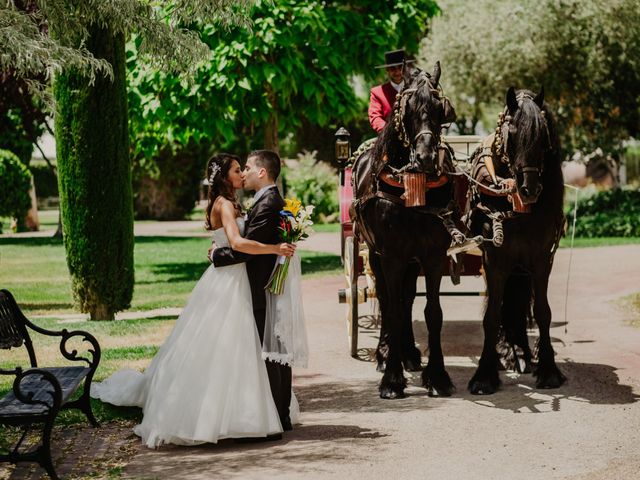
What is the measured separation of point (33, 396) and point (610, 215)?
78.1ft

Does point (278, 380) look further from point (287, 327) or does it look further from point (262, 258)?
point (262, 258)

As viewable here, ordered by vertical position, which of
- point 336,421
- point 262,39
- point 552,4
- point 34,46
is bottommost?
point 336,421

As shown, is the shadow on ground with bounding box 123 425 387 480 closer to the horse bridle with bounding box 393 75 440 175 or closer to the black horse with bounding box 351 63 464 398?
the black horse with bounding box 351 63 464 398

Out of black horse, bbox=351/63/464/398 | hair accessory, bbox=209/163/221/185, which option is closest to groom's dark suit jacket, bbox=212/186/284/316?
hair accessory, bbox=209/163/221/185

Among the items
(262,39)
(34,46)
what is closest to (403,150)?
(34,46)

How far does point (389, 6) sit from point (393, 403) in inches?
569

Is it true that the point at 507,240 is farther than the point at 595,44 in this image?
No

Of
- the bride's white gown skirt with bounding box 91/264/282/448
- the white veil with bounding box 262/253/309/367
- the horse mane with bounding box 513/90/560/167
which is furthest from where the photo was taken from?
the horse mane with bounding box 513/90/560/167

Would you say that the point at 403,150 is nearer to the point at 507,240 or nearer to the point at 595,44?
the point at 507,240

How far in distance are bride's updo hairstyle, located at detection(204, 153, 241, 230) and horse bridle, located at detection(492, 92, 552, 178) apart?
2395mm

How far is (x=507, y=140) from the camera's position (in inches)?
317

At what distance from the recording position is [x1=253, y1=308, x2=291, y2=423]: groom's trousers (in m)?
6.95

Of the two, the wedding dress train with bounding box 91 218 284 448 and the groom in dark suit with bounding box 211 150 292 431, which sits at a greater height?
the groom in dark suit with bounding box 211 150 292 431

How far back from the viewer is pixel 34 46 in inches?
269
